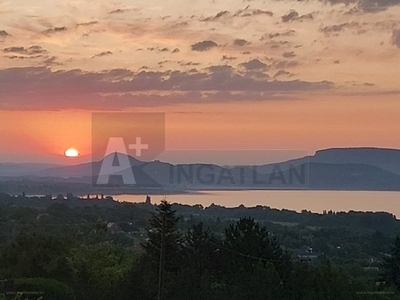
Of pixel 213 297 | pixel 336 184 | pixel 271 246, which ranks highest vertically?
pixel 336 184

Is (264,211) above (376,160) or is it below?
below

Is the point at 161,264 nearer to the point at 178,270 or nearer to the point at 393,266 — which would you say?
the point at 178,270

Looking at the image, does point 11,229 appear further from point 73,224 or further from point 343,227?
point 343,227

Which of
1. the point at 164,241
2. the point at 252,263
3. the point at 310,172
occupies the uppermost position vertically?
the point at 310,172

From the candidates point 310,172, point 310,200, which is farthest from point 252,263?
point 310,200

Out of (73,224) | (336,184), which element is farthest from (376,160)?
(73,224)

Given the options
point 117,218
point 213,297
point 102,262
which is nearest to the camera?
point 213,297

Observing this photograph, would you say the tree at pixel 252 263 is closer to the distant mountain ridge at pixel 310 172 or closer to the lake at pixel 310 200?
the distant mountain ridge at pixel 310 172

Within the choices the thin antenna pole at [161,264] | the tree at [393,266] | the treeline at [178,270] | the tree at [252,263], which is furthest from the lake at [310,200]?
the thin antenna pole at [161,264]
